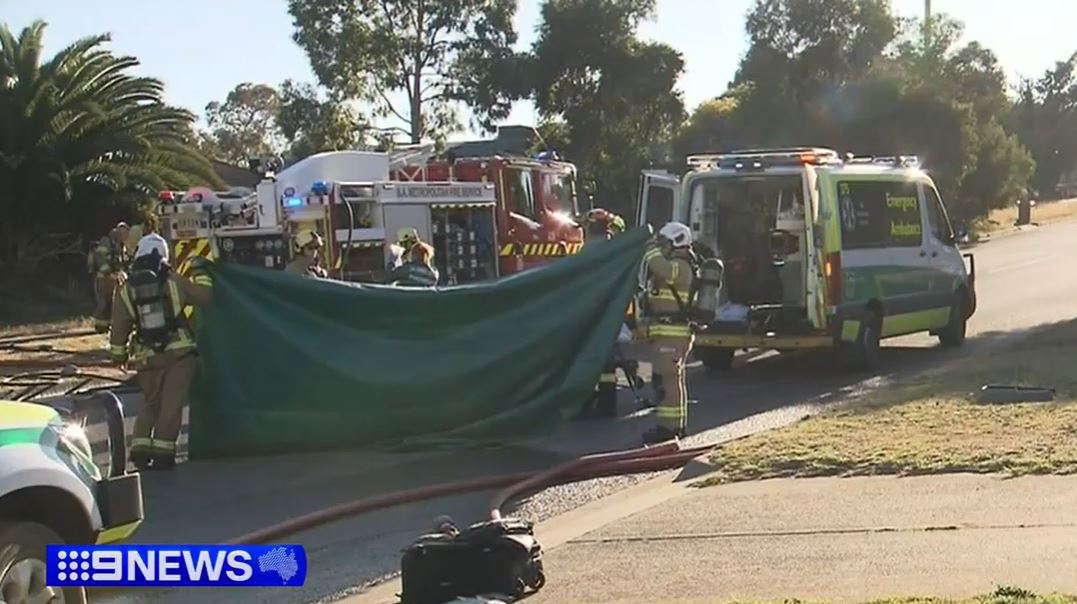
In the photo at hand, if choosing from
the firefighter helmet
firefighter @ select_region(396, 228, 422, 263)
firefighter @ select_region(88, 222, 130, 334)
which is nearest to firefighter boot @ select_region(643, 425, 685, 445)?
firefighter @ select_region(396, 228, 422, 263)

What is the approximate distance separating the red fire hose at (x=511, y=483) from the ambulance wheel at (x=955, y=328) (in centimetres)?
690

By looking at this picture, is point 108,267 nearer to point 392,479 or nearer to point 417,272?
point 417,272

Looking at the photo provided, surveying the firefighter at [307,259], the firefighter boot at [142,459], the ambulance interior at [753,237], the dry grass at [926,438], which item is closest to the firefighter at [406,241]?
the firefighter at [307,259]

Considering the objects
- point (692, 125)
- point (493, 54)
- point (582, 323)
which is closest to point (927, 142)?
point (692, 125)

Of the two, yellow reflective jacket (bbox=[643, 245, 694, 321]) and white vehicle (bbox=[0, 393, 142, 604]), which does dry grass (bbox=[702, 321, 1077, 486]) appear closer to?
yellow reflective jacket (bbox=[643, 245, 694, 321])

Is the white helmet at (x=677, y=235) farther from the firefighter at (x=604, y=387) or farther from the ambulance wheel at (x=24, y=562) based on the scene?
the ambulance wheel at (x=24, y=562)

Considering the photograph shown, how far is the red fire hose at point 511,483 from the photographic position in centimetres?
767

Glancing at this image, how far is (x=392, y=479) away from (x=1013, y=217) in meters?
57.9

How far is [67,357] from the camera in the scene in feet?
54.6

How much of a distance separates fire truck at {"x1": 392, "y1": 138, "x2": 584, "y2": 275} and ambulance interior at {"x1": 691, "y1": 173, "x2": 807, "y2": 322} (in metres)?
3.69

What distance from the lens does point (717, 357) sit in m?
14.6

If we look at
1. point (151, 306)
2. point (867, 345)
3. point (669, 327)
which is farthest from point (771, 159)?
point (151, 306)

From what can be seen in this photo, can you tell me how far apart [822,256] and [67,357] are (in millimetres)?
9590

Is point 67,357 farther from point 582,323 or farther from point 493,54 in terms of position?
point 493,54
